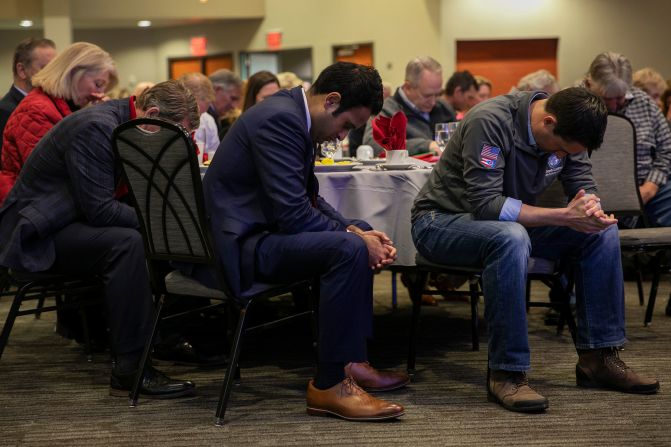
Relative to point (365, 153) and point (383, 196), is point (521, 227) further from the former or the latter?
point (365, 153)

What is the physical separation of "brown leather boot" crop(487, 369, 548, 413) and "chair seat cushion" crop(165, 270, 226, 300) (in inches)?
36.1

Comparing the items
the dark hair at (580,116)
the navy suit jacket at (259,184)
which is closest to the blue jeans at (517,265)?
the dark hair at (580,116)

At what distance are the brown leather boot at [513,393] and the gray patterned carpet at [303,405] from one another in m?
0.03

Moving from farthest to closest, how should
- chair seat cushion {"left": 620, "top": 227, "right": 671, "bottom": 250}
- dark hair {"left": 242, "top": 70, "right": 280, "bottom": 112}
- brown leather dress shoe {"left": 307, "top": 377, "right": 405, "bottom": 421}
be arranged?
dark hair {"left": 242, "top": 70, "right": 280, "bottom": 112}
chair seat cushion {"left": 620, "top": 227, "right": 671, "bottom": 250}
brown leather dress shoe {"left": 307, "top": 377, "right": 405, "bottom": 421}

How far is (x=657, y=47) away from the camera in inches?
440

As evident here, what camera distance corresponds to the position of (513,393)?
302 centimetres

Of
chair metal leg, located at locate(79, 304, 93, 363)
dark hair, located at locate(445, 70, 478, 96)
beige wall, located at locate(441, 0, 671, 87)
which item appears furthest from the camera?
beige wall, located at locate(441, 0, 671, 87)

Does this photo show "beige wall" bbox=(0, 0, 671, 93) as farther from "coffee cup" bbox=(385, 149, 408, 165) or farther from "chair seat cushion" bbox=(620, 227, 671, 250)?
"coffee cup" bbox=(385, 149, 408, 165)

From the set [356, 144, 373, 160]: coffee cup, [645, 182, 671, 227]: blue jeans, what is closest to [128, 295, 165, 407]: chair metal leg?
[356, 144, 373, 160]: coffee cup

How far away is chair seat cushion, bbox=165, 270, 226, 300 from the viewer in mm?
2980

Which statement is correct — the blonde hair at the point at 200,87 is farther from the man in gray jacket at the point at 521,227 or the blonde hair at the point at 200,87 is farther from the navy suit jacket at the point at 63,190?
the man in gray jacket at the point at 521,227

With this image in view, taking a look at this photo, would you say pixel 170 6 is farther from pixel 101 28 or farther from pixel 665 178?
pixel 665 178

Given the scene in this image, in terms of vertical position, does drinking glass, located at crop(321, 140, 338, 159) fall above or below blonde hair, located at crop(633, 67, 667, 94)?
below

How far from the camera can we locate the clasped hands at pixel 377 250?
295 cm
